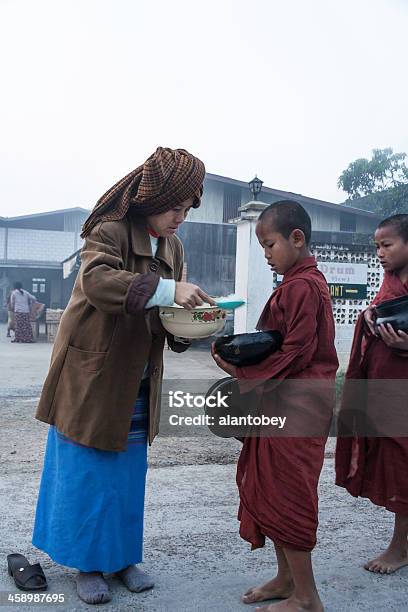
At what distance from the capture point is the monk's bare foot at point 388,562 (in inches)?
112

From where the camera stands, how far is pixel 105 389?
2475 mm

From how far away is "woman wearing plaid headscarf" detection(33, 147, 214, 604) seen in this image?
2.45 meters

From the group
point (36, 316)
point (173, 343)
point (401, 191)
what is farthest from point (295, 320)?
point (401, 191)

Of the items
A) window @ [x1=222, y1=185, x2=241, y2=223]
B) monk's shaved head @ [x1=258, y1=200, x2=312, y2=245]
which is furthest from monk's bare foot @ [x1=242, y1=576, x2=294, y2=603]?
window @ [x1=222, y1=185, x2=241, y2=223]

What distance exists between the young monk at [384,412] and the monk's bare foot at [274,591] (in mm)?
523

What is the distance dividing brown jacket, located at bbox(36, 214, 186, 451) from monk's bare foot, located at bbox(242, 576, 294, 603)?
0.80 metres

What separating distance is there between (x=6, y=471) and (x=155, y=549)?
1.66 metres

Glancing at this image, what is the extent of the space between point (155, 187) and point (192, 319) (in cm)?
53

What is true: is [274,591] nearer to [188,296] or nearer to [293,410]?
[293,410]

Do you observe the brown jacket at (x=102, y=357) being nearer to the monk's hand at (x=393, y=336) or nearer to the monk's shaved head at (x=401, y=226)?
the monk's hand at (x=393, y=336)

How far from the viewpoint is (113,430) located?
8.12ft

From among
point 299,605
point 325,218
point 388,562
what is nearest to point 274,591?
point 299,605

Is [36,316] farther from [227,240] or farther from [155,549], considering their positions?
[155,549]

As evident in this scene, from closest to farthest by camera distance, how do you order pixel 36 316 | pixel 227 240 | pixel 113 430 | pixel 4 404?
pixel 113 430, pixel 4 404, pixel 36 316, pixel 227 240
